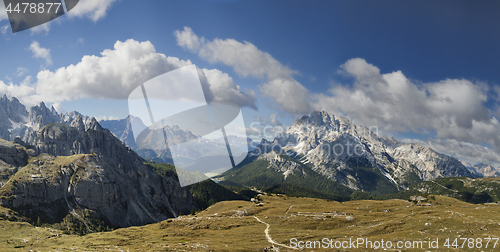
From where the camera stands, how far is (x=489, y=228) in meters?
36.5

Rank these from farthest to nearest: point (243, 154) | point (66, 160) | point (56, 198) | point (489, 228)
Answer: point (66, 160) → point (56, 198) → point (489, 228) → point (243, 154)

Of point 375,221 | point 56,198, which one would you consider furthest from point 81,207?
point 375,221

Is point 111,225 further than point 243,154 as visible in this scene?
Yes

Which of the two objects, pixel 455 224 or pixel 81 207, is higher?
pixel 455 224

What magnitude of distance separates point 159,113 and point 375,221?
56039 millimetres

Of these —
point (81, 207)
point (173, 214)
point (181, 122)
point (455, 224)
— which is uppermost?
point (181, 122)

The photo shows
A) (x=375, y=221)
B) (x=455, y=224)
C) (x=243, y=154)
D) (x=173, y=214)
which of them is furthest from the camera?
(x=173, y=214)

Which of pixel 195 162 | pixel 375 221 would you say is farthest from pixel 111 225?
pixel 195 162

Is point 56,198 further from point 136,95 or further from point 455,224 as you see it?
point 455,224

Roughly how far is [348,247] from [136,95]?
34.5 metres

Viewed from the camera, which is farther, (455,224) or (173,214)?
(173,214)

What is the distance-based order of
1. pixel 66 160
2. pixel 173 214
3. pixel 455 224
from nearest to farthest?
pixel 455 224 → pixel 66 160 → pixel 173 214

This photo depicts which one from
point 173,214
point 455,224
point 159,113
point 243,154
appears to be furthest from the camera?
point 173,214

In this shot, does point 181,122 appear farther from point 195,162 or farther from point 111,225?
point 111,225
